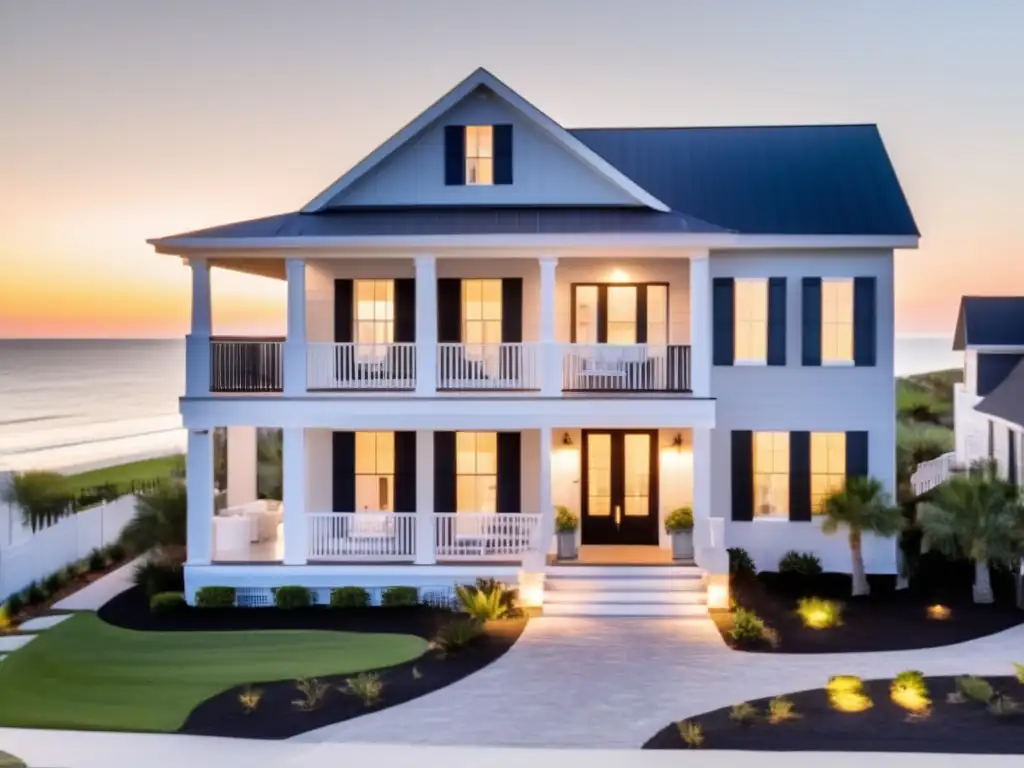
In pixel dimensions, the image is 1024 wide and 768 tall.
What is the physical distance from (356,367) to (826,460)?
850cm

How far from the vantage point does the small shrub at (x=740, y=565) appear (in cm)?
1683

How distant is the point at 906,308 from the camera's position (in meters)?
26.9

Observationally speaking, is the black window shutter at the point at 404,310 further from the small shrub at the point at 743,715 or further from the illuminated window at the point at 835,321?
the small shrub at the point at 743,715

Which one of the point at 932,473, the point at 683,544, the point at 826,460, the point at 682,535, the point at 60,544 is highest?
the point at 826,460

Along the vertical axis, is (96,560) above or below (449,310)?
below

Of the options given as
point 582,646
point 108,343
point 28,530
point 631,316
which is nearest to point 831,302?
point 631,316

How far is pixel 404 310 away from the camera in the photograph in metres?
17.7

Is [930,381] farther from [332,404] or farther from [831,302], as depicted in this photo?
[332,404]


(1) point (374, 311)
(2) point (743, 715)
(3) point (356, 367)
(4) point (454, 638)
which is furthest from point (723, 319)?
(2) point (743, 715)

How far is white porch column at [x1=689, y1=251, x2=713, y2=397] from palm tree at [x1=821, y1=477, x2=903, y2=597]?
2.69 m

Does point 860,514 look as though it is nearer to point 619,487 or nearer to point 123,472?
point 619,487

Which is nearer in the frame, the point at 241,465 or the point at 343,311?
the point at 343,311

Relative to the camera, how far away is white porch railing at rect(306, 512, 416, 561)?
52.8 ft

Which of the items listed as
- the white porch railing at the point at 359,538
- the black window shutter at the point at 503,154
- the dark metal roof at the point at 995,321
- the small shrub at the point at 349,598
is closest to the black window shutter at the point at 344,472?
the white porch railing at the point at 359,538
